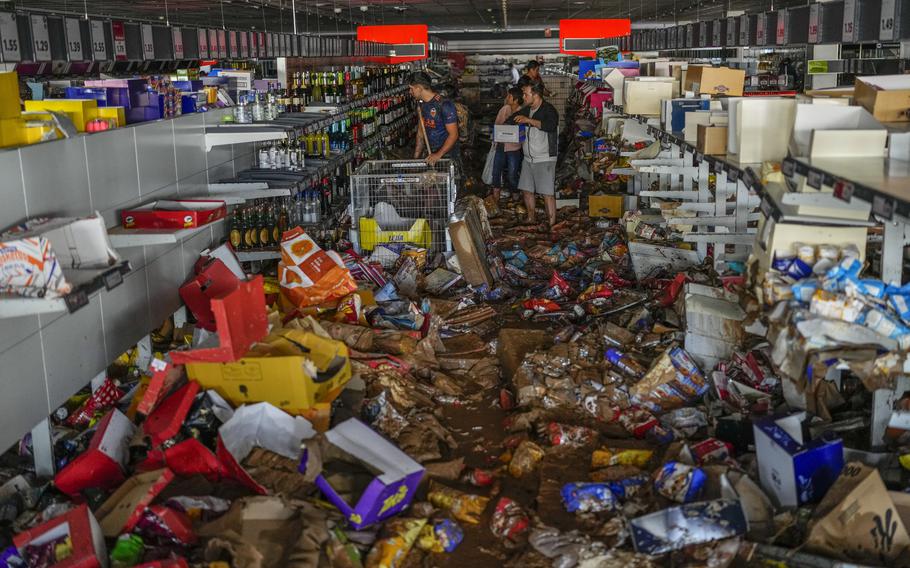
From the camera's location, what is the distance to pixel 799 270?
3.65 m

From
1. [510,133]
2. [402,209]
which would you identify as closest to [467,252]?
[402,209]

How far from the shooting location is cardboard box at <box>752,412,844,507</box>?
11.3 ft

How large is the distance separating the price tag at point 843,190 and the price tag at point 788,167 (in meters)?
0.54

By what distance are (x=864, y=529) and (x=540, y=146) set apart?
7.38 metres

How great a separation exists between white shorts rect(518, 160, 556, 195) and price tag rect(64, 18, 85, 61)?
15.6 feet

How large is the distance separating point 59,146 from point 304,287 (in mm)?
1965

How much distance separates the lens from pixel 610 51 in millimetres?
16922

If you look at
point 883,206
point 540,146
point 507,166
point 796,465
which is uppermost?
point 883,206

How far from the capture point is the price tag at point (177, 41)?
29.8 ft

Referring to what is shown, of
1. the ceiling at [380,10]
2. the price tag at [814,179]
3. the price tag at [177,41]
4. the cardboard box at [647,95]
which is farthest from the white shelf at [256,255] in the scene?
the ceiling at [380,10]

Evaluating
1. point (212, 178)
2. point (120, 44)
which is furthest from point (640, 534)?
point (120, 44)

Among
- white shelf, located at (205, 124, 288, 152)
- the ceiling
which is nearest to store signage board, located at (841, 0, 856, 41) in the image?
white shelf, located at (205, 124, 288, 152)

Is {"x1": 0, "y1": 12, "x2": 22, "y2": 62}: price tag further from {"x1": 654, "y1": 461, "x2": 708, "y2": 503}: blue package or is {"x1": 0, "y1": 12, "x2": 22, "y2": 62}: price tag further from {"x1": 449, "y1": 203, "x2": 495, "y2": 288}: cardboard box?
{"x1": 654, "y1": 461, "x2": 708, "y2": 503}: blue package

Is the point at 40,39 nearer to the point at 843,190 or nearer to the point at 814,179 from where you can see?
the point at 814,179
